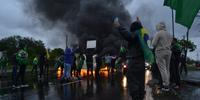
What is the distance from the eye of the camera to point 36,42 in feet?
344

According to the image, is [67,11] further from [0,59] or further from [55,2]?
[0,59]

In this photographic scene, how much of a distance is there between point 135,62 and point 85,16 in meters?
53.3

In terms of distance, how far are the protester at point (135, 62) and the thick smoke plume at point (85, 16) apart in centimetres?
5046

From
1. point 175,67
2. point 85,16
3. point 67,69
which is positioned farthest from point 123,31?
point 85,16

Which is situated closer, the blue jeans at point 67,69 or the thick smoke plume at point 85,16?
the blue jeans at point 67,69

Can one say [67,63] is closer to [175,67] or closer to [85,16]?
[175,67]

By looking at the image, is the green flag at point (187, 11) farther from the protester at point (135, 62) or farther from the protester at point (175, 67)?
the protester at point (135, 62)

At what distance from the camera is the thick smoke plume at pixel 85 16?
2346 inches

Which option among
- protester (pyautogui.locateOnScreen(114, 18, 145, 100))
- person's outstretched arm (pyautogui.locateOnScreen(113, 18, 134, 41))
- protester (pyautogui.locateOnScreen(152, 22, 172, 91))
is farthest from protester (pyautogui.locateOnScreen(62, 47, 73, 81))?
person's outstretched arm (pyautogui.locateOnScreen(113, 18, 134, 41))

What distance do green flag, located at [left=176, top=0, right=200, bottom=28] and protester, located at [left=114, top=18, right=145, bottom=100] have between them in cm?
530

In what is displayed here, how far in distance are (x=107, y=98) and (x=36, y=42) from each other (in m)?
94.2

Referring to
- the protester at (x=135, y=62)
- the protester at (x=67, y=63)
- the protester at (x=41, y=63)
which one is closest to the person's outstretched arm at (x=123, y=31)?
the protester at (x=135, y=62)

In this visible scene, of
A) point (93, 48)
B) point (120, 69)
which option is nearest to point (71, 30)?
point (93, 48)

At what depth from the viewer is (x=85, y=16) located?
60875mm
